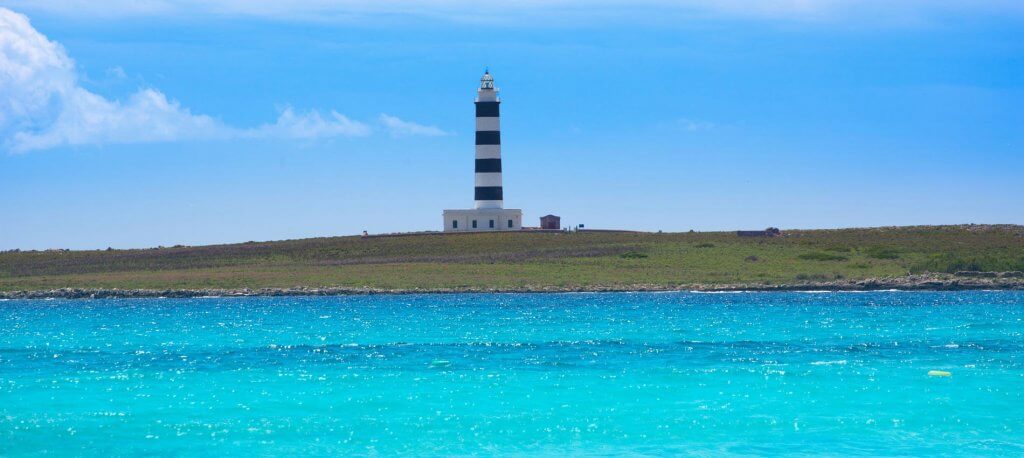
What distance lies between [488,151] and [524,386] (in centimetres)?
6803

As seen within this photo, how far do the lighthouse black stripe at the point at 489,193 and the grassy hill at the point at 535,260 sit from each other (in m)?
3.02

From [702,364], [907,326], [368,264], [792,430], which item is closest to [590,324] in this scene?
[907,326]

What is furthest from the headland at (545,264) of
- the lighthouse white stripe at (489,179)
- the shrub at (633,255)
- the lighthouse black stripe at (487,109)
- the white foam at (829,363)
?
→ the white foam at (829,363)

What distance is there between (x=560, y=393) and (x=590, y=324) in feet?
62.4

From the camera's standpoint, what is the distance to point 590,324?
42.9 m

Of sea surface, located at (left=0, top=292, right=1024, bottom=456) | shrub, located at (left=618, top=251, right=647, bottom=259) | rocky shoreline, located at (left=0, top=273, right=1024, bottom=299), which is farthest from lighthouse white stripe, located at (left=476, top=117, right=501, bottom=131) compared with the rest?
sea surface, located at (left=0, top=292, right=1024, bottom=456)

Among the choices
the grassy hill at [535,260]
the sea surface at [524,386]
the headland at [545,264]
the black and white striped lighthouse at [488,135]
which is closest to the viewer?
the sea surface at [524,386]

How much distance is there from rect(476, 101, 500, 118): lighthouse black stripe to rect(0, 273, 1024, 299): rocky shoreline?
2359cm

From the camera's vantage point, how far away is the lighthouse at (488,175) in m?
92.8

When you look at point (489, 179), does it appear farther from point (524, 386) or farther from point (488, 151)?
point (524, 386)

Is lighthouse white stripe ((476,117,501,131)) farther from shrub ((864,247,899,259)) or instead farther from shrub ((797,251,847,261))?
shrub ((864,247,899,259))

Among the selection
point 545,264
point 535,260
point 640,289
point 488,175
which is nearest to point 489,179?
point 488,175

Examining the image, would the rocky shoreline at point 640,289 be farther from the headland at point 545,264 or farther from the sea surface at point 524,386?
the sea surface at point 524,386

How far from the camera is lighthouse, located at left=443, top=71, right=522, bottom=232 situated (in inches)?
3654
